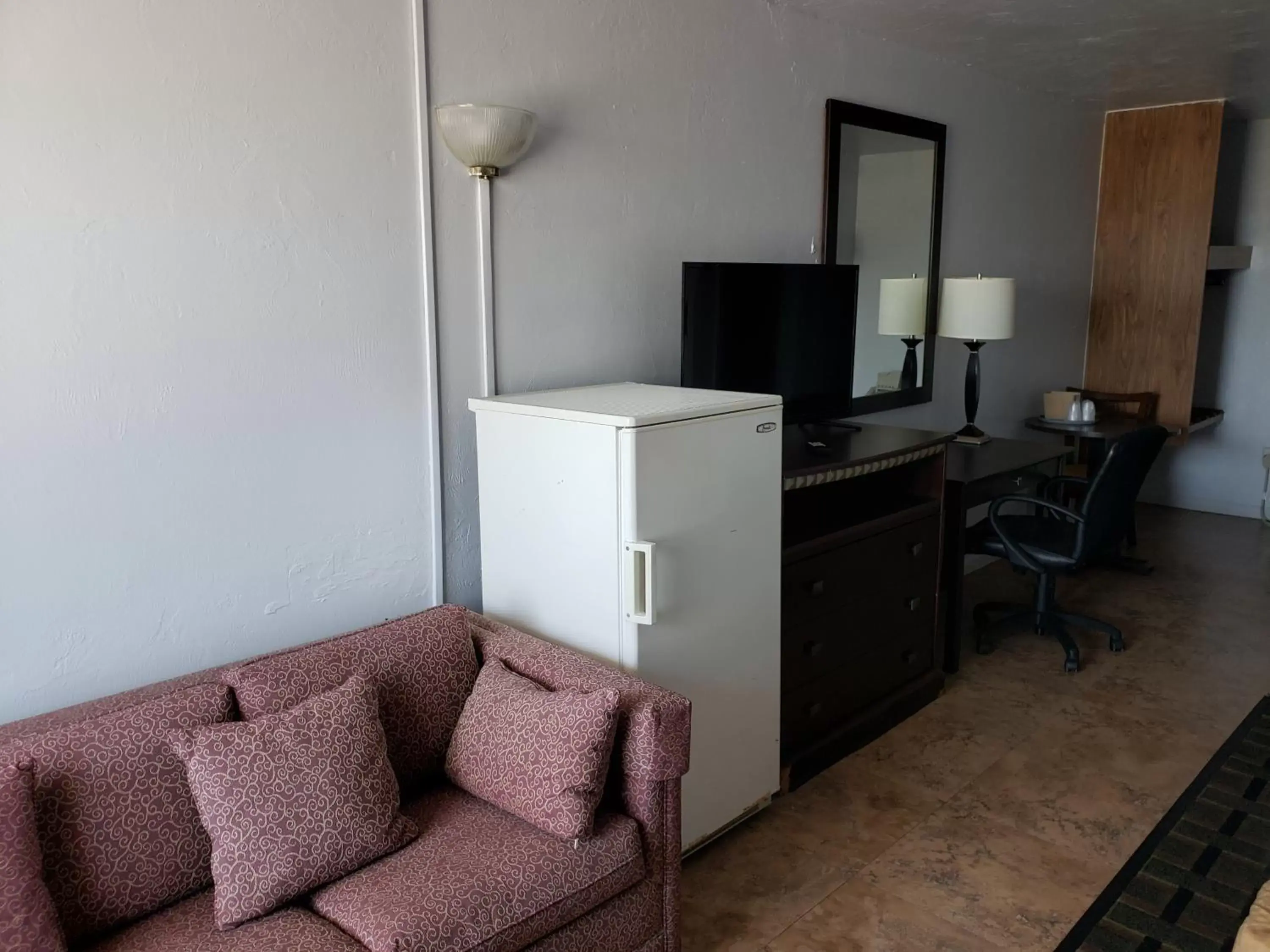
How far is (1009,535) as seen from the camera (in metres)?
3.82

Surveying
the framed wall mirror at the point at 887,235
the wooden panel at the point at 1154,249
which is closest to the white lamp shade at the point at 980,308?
the framed wall mirror at the point at 887,235

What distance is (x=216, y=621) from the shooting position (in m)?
2.17

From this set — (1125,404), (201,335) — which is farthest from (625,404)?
(1125,404)

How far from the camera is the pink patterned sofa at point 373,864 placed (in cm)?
158

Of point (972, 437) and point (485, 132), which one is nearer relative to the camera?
point (485, 132)

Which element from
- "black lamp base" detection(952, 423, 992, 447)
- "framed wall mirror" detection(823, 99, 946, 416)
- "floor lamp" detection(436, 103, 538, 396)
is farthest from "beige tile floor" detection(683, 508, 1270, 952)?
"floor lamp" detection(436, 103, 538, 396)

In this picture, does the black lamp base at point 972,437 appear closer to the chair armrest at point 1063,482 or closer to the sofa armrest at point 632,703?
the chair armrest at point 1063,482

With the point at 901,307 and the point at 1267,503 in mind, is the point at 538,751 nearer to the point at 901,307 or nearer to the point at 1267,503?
the point at 901,307

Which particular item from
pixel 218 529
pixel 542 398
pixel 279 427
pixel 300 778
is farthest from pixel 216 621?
pixel 542 398

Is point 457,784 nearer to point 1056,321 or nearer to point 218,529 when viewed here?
point 218,529

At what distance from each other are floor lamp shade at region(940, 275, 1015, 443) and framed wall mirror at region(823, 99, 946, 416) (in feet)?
0.34

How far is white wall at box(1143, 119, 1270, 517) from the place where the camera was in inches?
227

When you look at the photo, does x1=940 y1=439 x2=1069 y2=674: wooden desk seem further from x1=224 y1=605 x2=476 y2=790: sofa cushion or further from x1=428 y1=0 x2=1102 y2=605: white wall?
x1=224 y1=605 x2=476 y2=790: sofa cushion

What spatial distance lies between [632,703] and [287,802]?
655mm
